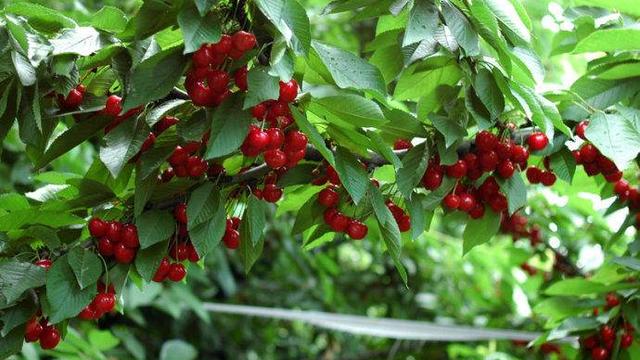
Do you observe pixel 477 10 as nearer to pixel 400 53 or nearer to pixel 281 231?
pixel 400 53

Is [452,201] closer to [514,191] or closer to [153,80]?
[514,191]

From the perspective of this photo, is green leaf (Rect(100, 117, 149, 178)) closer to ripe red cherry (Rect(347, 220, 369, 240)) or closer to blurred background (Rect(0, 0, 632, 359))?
ripe red cherry (Rect(347, 220, 369, 240))

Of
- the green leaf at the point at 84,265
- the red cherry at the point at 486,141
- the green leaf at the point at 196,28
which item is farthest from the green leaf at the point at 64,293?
the red cherry at the point at 486,141

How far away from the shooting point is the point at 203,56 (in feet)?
3.99

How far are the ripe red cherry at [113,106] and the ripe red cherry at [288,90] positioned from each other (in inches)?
10.9

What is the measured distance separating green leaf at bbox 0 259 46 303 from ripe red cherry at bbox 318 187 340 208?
0.51 m

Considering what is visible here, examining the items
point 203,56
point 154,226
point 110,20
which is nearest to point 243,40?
point 203,56

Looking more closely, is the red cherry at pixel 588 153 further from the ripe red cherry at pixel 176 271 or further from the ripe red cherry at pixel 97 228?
the ripe red cherry at pixel 97 228

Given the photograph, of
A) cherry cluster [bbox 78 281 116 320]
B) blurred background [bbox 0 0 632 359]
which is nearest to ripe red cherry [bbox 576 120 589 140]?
cherry cluster [bbox 78 281 116 320]

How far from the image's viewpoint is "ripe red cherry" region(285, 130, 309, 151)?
52.6 inches

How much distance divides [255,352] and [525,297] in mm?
1387

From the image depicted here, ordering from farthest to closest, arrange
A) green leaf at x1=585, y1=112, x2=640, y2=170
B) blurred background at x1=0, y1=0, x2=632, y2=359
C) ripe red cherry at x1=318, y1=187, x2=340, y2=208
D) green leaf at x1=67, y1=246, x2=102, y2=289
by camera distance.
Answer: blurred background at x1=0, y1=0, x2=632, y2=359 < ripe red cherry at x1=318, y1=187, x2=340, y2=208 < green leaf at x1=585, y1=112, x2=640, y2=170 < green leaf at x1=67, y1=246, x2=102, y2=289

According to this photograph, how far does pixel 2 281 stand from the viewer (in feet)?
4.31

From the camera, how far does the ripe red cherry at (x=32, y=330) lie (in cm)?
142
